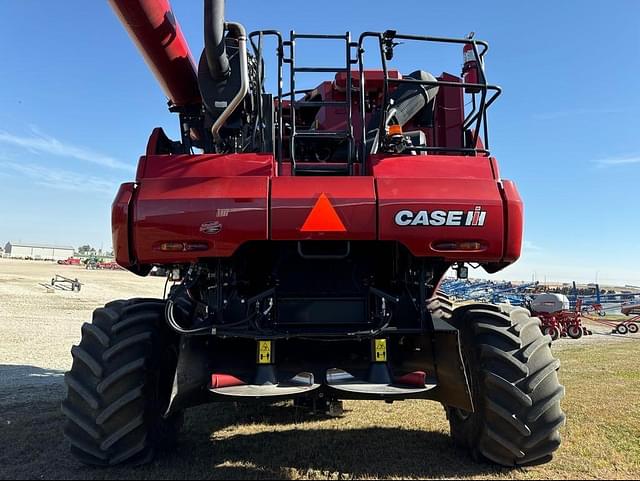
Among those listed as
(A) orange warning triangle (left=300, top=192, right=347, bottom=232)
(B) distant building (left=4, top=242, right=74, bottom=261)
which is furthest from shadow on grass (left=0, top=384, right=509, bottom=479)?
(B) distant building (left=4, top=242, right=74, bottom=261)

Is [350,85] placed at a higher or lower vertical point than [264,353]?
higher

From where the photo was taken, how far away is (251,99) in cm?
431

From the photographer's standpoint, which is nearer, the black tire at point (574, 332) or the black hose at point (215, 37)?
the black hose at point (215, 37)

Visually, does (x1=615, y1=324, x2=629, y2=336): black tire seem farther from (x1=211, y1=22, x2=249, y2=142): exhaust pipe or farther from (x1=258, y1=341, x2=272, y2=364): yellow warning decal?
(x1=211, y1=22, x2=249, y2=142): exhaust pipe

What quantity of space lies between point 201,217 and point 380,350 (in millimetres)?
1510

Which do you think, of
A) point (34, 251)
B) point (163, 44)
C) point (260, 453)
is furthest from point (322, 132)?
point (34, 251)

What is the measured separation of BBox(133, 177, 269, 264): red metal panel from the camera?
3.42m

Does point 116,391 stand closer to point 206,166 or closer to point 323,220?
point 206,166

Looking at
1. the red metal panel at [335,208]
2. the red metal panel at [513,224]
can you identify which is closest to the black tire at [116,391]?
the red metal panel at [335,208]

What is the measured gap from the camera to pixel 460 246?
11.6 ft

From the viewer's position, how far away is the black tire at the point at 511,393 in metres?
3.53

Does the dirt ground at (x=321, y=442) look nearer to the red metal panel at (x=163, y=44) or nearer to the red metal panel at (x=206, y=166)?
the red metal panel at (x=206, y=166)

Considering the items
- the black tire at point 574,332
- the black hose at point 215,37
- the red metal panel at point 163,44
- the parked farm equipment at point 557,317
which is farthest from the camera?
the black tire at point 574,332

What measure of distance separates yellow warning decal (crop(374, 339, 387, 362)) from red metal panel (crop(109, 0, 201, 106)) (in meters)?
3.27
